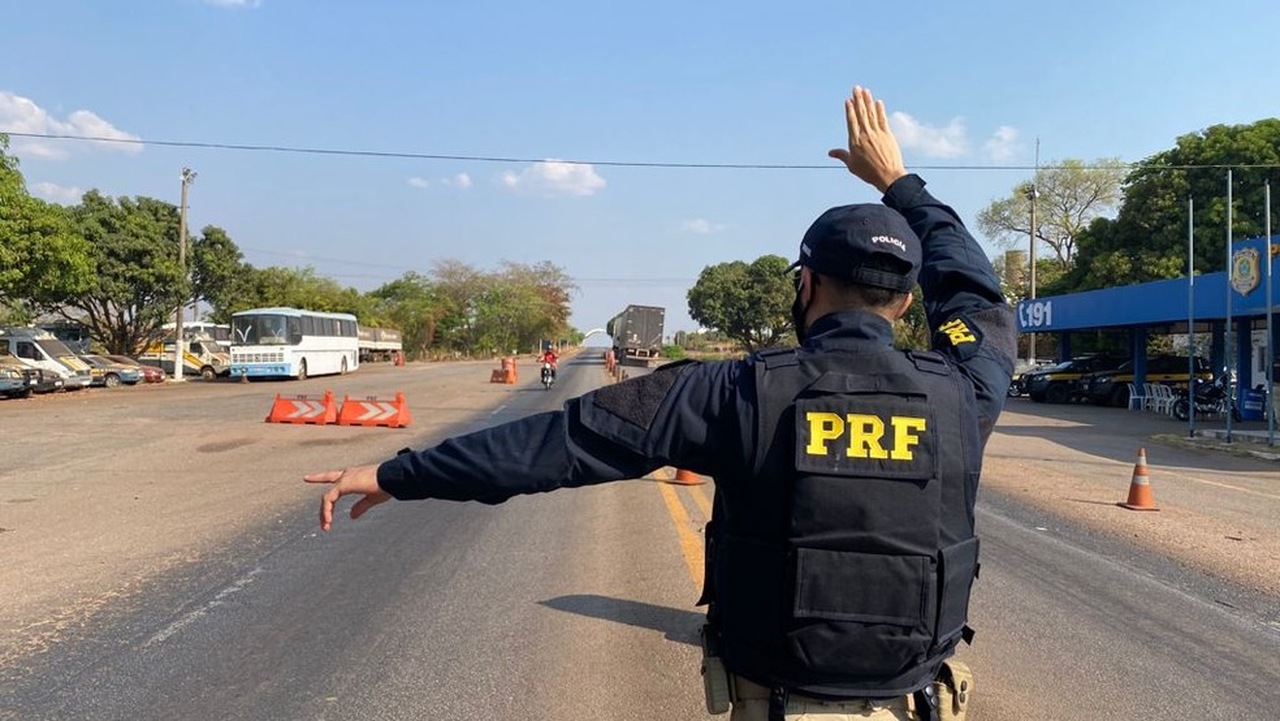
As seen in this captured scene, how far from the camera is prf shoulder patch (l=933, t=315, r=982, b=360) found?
2287 millimetres

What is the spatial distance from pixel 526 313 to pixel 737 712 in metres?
92.7

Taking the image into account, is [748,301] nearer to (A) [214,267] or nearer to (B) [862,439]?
(A) [214,267]

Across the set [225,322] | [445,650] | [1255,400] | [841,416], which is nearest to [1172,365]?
[1255,400]

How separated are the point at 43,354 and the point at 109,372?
408 centimetres

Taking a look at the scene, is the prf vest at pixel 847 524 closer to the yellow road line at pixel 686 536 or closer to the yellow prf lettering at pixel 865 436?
the yellow prf lettering at pixel 865 436

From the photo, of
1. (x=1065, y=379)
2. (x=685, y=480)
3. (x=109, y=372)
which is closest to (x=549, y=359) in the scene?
(x=109, y=372)

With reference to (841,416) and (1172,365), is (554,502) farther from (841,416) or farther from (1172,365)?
(1172,365)

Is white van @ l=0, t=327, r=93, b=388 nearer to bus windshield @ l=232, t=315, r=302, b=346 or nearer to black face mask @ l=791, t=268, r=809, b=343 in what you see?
bus windshield @ l=232, t=315, r=302, b=346

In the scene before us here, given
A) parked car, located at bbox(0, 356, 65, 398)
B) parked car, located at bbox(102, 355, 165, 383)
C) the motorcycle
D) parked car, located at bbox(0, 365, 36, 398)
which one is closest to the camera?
the motorcycle

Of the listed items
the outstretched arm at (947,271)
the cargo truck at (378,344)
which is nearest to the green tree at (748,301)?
the cargo truck at (378,344)

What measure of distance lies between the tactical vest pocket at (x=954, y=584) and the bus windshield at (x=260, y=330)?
4034cm

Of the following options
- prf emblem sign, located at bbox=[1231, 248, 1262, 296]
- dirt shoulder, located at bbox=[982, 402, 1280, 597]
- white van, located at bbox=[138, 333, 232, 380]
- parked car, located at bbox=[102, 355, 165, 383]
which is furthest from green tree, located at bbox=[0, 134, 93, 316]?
prf emblem sign, located at bbox=[1231, 248, 1262, 296]

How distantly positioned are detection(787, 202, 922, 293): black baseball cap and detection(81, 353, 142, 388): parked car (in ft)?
116

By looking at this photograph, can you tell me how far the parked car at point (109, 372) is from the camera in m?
32.9
